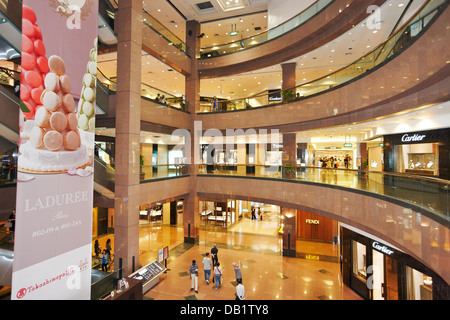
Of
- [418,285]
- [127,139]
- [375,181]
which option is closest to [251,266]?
[418,285]

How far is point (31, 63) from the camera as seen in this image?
6.00 metres

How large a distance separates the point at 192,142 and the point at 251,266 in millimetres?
8664

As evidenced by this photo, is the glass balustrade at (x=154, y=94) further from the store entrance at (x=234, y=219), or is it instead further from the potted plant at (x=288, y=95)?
the store entrance at (x=234, y=219)

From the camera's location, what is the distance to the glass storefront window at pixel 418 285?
7.45 metres

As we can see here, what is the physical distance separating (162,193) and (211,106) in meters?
7.06

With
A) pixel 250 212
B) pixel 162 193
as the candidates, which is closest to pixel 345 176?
pixel 162 193

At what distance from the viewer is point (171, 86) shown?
22094mm

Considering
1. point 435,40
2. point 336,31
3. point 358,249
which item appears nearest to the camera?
point 435,40

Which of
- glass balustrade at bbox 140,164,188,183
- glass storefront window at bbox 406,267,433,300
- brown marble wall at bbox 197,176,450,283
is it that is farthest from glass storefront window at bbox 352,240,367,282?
glass balustrade at bbox 140,164,188,183

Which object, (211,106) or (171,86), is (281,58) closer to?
Result: (211,106)

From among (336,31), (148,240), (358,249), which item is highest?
(336,31)

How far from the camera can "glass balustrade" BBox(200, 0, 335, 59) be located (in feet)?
42.4

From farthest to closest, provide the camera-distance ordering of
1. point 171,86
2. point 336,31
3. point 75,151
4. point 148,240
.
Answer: point 171,86
point 148,240
point 336,31
point 75,151

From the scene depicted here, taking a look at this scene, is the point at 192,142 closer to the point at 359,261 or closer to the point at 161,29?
the point at 161,29
